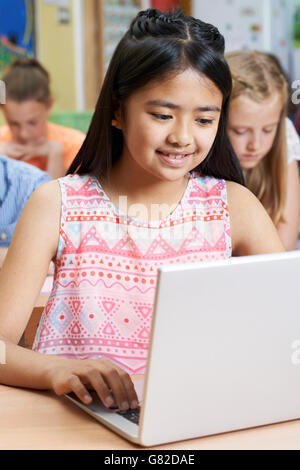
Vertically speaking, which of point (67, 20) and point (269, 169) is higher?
point (67, 20)

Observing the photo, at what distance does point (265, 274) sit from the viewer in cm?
70

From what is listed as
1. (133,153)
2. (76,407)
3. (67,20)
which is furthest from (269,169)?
(67,20)

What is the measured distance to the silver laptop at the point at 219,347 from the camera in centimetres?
67

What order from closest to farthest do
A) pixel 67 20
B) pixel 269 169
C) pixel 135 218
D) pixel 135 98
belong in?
pixel 135 98 < pixel 135 218 < pixel 269 169 < pixel 67 20

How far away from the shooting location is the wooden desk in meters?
0.75

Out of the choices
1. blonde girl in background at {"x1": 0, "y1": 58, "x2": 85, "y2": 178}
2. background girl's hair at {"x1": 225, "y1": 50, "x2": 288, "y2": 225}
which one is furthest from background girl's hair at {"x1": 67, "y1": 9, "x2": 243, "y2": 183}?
blonde girl in background at {"x1": 0, "y1": 58, "x2": 85, "y2": 178}

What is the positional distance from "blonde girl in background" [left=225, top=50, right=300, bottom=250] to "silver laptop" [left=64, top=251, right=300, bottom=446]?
129 centimetres

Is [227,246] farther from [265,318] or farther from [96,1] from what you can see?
[96,1]

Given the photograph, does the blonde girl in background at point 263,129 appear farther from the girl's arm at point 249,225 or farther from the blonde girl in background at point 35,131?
the blonde girl in background at point 35,131

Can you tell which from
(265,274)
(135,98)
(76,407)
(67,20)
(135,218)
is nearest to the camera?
(265,274)

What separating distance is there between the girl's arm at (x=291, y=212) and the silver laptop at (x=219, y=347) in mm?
1490

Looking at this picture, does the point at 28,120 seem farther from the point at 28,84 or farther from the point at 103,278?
the point at 103,278
